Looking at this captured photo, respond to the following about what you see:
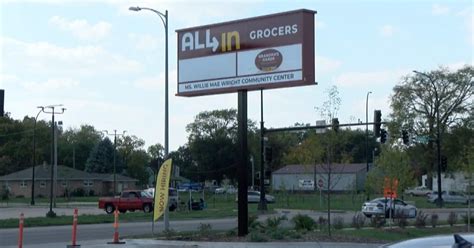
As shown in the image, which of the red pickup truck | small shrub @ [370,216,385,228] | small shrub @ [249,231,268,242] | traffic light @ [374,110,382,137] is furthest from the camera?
the red pickup truck

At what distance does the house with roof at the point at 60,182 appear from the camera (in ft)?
337

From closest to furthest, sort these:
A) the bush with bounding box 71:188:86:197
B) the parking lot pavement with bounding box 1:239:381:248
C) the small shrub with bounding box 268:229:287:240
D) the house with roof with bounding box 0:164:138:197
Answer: the parking lot pavement with bounding box 1:239:381:248
the small shrub with bounding box 268:229:287:240
the house with roof with bounding box 0:164:138:197
the bush with bounding box 71:188:86:197

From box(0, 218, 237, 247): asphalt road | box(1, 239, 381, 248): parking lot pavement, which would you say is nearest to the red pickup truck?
box(0, 218, 237, 247): asphalt road

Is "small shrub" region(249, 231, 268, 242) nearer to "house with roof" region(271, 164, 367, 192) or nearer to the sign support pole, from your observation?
the sign support pole

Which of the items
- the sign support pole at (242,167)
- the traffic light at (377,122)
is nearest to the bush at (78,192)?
the traffic light at (377,122)

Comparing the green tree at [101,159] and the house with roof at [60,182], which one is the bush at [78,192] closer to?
the house with roof at [60,182]

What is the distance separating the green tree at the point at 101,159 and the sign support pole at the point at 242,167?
106m

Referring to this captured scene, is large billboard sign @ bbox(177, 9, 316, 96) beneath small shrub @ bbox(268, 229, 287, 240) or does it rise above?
above

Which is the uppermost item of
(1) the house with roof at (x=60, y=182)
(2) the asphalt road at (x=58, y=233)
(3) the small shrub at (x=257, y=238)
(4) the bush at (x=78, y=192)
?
(1) the house with roof at (x=60, y=182)

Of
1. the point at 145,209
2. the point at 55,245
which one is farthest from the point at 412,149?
the point at 55,245

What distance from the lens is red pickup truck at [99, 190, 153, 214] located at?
5547cm

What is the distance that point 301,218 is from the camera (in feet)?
95.8

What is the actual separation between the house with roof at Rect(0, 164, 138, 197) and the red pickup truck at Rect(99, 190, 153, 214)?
43030 mm

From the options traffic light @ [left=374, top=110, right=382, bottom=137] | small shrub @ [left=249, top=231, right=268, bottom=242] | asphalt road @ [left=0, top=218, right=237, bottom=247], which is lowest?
asphalt road @ [left=0, top=218, right=237, bottom=247]
